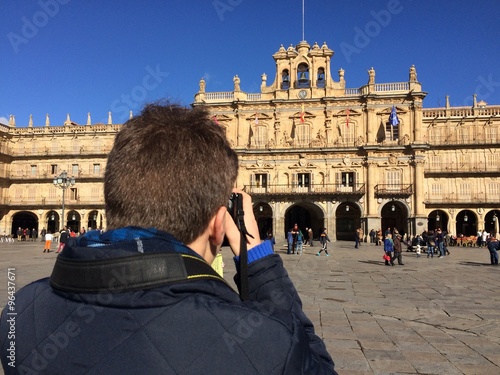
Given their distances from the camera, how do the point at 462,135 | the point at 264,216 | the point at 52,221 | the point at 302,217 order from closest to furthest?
the point at 462,135, the point at 264,216, the point at 302,217, the point at 52,221

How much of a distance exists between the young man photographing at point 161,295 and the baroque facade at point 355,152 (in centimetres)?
3533

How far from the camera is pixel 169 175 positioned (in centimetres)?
116

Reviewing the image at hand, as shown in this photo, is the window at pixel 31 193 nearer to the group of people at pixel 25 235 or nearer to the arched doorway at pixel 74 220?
the group of people at pixel 25 235

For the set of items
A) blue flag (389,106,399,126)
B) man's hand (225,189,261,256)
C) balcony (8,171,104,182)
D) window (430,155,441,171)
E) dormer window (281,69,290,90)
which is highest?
dormer window (281,69,290,90)

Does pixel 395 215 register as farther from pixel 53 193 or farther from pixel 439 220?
pixel 53 193

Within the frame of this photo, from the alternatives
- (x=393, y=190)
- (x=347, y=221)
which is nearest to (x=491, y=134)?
(x=393, y=190)

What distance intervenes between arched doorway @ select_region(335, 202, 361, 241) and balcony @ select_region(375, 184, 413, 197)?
3.33 m

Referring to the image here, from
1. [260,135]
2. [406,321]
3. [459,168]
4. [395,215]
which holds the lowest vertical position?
[406,321]

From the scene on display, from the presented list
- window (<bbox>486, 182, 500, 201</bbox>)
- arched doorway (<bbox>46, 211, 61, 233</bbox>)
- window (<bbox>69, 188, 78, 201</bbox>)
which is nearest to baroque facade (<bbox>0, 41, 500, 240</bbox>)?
window (<bbox>486, 182, 500, 201</bbox>)

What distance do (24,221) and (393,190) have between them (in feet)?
129

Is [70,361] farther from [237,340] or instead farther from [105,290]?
[237,340]

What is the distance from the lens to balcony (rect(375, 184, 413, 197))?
3544 cm

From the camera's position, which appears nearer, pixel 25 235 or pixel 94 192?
pixel 25 235

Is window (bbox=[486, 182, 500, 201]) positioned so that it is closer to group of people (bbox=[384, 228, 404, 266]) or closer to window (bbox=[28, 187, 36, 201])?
group of people (bbox=[384, 228, 404, 266])
